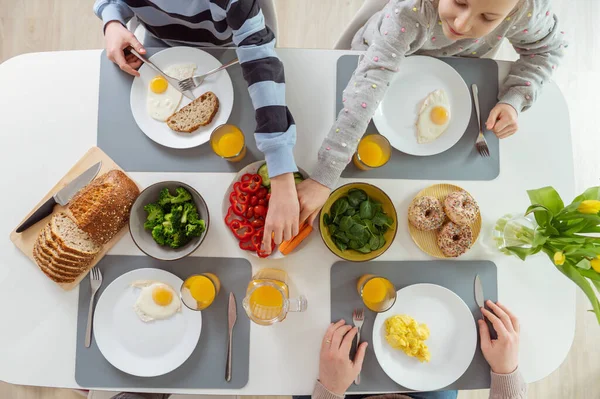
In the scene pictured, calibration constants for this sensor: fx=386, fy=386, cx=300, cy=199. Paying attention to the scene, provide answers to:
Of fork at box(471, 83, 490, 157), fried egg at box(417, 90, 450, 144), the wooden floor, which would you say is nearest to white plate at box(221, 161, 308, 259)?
fried egg at box(417, 90, 450, 144)

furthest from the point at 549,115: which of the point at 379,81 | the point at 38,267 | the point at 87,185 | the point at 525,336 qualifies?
the point at 38,267

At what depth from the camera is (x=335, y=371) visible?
3.15ft

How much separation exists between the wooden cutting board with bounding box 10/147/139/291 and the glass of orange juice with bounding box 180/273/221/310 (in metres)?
0.24

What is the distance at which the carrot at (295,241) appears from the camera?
3.24ft

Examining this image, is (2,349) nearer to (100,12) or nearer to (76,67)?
(76,67)

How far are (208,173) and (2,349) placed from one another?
70 cm

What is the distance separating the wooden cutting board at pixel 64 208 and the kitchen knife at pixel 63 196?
0.5 inches

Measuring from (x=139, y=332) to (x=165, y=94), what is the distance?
25.0 inches

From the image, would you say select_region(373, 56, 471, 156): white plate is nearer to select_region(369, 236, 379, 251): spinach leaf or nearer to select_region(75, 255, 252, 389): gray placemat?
select_region(369, 236, 379, 251): spinach leaf

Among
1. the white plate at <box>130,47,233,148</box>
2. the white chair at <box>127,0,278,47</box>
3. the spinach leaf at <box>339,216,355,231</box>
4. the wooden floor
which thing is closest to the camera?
the spinach leaf at <box>339,216,355,231</box>

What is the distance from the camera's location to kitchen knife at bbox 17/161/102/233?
3.30ft

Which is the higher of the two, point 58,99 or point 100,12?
point 100,12

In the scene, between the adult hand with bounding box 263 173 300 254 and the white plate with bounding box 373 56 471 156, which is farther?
the white plate with bounding box 373 56 471 156

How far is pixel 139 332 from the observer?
997 millimetres
